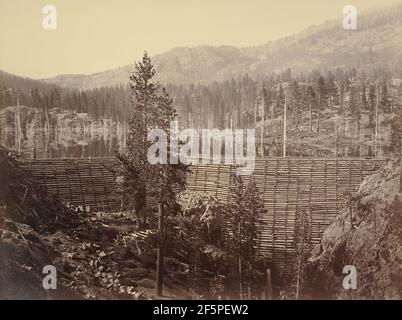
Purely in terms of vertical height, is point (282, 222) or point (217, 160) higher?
point (217, 160)

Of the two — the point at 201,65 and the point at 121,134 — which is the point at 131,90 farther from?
the point at 201,65

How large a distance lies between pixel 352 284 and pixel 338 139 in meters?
2.32

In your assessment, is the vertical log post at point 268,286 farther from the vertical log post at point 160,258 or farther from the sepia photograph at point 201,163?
the vertical log post at point 160,258

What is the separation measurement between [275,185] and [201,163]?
1276mm

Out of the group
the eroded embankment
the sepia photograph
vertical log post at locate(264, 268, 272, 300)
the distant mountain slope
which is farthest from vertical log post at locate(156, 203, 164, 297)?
the eroded embankment

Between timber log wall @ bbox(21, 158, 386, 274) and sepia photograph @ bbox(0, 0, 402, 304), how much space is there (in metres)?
0.02

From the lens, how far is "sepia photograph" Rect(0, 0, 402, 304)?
24.6 feet

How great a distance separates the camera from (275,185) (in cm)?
784

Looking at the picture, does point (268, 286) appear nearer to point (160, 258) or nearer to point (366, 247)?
point (366, 247)

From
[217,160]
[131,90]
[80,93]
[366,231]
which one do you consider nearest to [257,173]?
[217,160]

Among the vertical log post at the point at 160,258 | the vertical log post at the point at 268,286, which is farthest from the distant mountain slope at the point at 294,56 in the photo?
the vertical log post at the point at 268,286

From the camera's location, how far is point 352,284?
7.42m

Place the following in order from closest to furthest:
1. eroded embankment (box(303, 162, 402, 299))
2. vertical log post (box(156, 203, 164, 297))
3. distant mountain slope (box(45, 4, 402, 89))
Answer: eroded embankment (box(303, 162, 402, 299))
vertical log post (box(156, 203, 164, 297))
distant mountain slope (box(45, 4, 402, 89))

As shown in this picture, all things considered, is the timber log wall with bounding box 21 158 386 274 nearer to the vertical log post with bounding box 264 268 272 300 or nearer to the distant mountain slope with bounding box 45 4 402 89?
the vertical log post with bounding box 264 268 272 300
